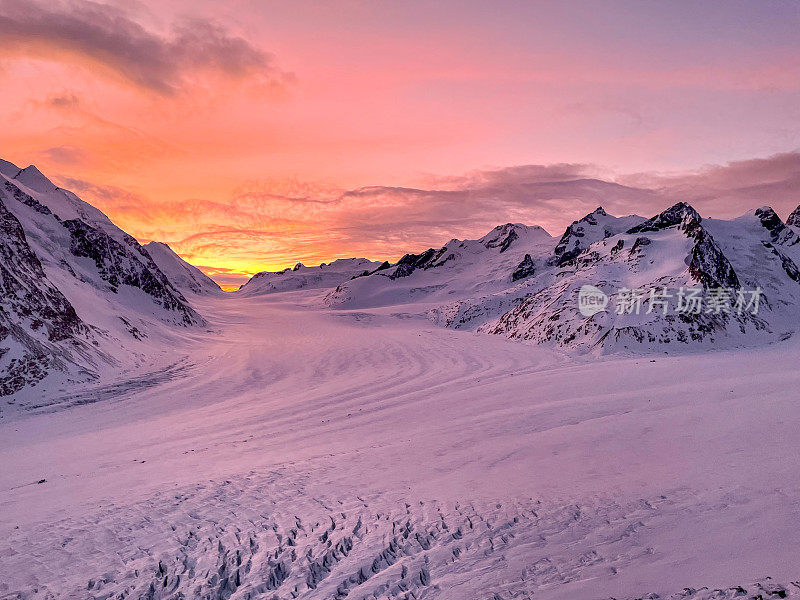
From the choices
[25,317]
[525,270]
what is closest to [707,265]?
[25,317]

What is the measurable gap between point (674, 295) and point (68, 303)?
30.8 m

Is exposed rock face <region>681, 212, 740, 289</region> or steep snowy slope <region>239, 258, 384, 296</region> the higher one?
steep snowy slope <region>239, 258, 384, 296</region>

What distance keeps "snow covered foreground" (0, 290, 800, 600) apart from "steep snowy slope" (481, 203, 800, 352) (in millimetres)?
7814

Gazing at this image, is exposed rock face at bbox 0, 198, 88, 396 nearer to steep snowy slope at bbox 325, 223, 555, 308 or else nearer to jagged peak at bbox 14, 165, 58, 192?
jagged peak at bbox 14, 165, 58, 192

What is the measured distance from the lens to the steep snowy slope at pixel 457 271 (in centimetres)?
6700

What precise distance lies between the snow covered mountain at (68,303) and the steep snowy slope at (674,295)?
23.0 metres

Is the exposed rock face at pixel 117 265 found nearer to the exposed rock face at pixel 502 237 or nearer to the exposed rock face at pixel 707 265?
the exposed rock face at pixel 707 265

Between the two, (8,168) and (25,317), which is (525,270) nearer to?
(25,317)

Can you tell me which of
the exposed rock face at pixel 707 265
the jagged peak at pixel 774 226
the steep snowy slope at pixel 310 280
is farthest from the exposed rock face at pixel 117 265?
the steep snowy slope at pixel 310 280

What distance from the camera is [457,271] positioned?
84.9m

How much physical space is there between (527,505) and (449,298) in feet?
197

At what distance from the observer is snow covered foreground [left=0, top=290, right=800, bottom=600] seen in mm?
5012

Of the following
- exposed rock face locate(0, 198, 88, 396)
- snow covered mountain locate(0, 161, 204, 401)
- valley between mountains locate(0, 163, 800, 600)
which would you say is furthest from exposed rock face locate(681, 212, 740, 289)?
exposed rock face locate(0, 198, 88, 396)

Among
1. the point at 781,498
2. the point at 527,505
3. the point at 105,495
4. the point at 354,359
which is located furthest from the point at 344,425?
the point at 354,359
